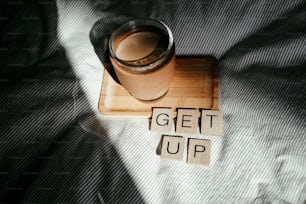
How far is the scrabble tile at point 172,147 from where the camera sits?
0.79m

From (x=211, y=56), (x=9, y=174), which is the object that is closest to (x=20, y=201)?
(x=9, y=174)

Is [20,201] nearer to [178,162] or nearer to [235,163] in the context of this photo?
[178,162]

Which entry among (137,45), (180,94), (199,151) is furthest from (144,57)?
(199,151)

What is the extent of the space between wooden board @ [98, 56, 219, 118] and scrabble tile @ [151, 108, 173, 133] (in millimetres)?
27

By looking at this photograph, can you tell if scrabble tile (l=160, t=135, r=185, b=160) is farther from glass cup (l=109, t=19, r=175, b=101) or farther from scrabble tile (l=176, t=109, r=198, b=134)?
glass cup (l=109, t=19, r=175, b=101)

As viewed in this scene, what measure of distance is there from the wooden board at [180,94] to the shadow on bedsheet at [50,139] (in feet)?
0.24

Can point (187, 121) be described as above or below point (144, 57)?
below

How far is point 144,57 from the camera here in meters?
0.81

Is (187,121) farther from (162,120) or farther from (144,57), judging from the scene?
(144,57)

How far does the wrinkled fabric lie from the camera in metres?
0.77

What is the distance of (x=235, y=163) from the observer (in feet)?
2.55

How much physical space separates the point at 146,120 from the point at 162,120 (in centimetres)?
6

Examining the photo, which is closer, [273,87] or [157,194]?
[157,194]

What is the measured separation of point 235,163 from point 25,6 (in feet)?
3.13
